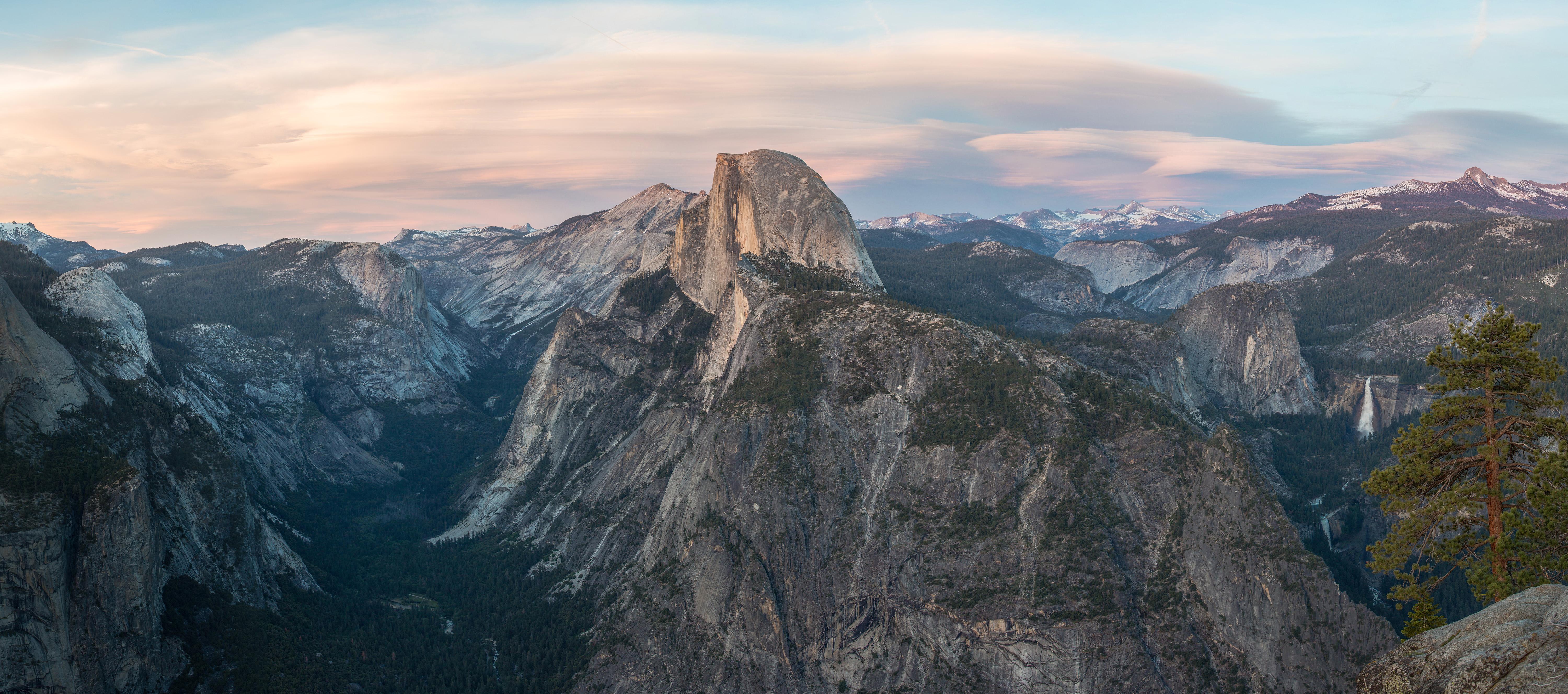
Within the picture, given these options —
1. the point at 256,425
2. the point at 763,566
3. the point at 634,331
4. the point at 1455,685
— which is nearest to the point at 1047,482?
the point at 763,566

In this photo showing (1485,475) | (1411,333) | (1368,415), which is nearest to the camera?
(1485,475)

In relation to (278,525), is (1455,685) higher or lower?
higher

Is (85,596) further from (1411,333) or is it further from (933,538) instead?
(1411,333)

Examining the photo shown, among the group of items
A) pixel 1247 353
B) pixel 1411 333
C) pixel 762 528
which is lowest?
pixel 1411 333

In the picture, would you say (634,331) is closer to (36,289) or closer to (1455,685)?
(36,289)

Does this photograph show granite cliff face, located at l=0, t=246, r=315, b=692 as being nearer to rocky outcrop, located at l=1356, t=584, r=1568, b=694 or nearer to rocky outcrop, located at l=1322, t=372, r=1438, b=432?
rocky outcrop, located at l=1356, t=584, r=1568, b=694

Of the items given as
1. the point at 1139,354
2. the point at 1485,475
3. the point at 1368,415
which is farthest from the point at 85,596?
Result: the point at 1368,415

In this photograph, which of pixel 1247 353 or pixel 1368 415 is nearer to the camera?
pixel 1368 415
